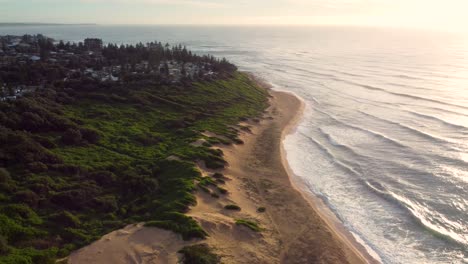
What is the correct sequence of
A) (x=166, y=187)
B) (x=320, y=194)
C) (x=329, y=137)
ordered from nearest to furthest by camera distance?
1. (x=166, y=187)
2. (x=320, y=194)
3. (x=329, y=137)

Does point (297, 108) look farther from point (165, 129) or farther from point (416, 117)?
point (165, 129)

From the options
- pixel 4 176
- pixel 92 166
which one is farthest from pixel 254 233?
pixel 4 176

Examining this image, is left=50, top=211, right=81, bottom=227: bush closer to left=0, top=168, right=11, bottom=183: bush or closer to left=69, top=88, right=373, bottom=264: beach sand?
left=69, top=88, right=373, bottom=264: beach sand

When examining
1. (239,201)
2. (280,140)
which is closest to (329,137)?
(280,140)

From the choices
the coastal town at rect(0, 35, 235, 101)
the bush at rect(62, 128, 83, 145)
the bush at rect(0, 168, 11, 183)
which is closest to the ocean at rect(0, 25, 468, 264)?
the bush at rect(62, 128, 83, 145)

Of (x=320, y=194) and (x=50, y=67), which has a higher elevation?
(x=50, y=67)

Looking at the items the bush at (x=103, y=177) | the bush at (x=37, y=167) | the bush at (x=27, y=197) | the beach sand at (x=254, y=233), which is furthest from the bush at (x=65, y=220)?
the bush at (x=37, y=167)

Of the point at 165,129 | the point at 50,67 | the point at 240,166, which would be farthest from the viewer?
the point at 50,67

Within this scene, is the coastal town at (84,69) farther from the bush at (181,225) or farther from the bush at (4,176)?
the bush at (181,225)
